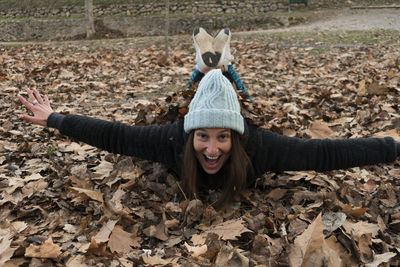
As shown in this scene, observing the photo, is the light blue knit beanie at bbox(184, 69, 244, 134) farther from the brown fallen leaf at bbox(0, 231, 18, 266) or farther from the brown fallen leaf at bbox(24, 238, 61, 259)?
the brown fallen leaf at bbox(0, 231, 18, 266)

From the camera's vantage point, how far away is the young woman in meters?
2.35

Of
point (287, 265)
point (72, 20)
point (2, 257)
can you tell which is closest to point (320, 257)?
point (287, 265)

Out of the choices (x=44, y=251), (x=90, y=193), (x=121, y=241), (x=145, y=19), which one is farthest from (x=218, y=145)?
(x=145, y=19)

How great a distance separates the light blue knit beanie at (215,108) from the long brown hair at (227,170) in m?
0.11

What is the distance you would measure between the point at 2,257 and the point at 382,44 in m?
9.98

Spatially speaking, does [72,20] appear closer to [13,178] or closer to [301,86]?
[301,86]

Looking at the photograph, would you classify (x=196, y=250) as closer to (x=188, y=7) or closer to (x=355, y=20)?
(x=355, y=20)

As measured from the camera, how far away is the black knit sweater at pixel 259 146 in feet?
8.21

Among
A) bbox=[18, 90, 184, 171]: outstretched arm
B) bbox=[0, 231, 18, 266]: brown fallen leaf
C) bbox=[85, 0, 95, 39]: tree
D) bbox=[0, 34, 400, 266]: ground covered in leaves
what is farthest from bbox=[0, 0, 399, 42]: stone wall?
bbox=[0, 231, 18, 266]: brown fallen leaf

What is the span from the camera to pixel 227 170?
253 centimetres

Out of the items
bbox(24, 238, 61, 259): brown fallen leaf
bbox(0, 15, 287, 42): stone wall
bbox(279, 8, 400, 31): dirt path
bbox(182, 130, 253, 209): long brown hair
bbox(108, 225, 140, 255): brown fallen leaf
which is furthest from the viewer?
bbox(0, 15, 287, 42): stone wall

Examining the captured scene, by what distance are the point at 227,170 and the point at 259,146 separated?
0.28m

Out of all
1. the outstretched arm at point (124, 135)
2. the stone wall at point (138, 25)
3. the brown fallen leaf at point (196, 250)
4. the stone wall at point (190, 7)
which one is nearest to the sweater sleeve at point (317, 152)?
the outstretched arm at point (124, 135)

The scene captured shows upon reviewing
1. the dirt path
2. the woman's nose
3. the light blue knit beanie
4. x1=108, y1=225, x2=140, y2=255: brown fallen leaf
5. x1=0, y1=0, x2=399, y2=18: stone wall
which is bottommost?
x1=108, y1=225, x2=140, y2=255: brown fallen leaf
